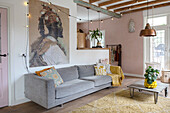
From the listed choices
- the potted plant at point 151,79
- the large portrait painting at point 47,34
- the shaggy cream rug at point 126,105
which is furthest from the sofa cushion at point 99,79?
the potted plant at point 151,79

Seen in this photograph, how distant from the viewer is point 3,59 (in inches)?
112

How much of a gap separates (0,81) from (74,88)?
1523 millimetres

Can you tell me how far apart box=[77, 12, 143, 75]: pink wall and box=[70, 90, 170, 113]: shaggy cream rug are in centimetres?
277

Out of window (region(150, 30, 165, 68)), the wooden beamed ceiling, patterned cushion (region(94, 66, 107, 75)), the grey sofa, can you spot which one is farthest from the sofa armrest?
window (region(150, 30, 165, 68))

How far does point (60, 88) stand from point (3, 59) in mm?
1332

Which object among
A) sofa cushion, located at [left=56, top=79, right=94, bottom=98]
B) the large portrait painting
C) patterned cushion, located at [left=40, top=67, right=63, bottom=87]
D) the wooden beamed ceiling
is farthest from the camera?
the wooden beamed ceiling

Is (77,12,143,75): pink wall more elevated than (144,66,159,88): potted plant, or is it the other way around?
(77,12,143,75): pink wall

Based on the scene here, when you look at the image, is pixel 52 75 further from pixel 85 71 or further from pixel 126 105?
pixel 126 105

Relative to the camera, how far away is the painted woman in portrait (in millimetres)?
3354

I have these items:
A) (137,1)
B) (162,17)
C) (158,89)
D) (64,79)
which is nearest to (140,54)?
(162,17)

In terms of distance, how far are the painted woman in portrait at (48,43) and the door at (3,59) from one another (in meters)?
0.57

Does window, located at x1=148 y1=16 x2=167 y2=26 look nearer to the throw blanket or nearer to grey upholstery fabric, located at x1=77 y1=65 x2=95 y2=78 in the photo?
the throw blanket

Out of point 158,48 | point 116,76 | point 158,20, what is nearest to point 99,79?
point 116,76

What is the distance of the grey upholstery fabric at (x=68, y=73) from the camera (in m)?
3.49
